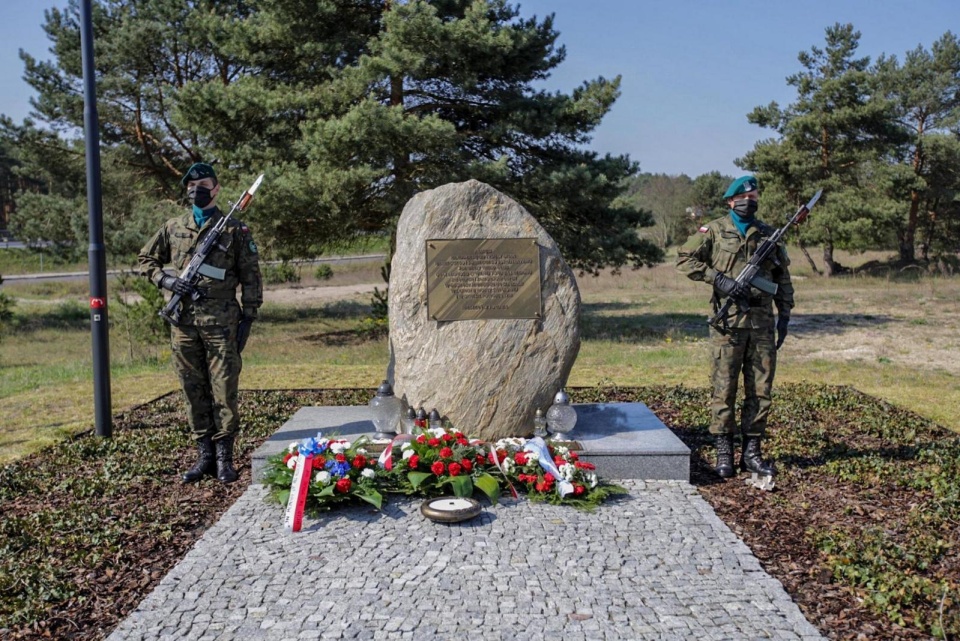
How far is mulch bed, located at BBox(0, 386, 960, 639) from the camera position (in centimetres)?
389

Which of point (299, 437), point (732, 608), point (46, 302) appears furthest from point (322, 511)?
point (46, 302)

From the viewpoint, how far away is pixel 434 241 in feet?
19.8

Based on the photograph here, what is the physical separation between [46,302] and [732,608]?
88.3 feet

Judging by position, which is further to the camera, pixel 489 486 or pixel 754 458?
pixel 754 458

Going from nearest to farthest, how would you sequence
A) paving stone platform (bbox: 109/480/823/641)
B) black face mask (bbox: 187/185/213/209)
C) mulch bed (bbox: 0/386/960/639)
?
paving stone platform (bbox: 109/480/823/641), mulch bed (bbox: 0/386/960/639), black face mask (bbox: 187/185/213/209)

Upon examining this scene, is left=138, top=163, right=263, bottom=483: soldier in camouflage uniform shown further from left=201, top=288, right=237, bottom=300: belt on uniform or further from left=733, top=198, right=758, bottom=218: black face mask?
left=733, top=198, right=758, bottom=218: black face mask

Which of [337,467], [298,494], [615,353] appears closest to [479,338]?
[337,467]

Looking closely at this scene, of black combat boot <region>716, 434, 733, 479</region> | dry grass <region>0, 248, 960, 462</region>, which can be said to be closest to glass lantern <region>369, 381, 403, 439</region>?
black combat boot <region>716, 434, 733, 479</region>

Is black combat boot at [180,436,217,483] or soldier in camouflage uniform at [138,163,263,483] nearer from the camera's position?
soldier in camouflage uniform at [138,163,263,483]

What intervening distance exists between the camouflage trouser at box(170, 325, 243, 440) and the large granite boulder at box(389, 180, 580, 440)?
48.5 inches

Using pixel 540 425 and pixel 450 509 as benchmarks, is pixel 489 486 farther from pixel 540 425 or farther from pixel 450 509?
pixel 540 425

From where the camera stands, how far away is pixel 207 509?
5398mm

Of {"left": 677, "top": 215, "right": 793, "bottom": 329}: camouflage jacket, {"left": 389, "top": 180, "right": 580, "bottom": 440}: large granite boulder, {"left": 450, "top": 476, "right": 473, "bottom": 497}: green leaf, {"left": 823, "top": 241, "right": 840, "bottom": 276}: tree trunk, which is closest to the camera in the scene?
{"left": 450, "top": 476, "right": 473, "bottom": 497}: green leaf

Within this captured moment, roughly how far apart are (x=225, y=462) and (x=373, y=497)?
1592 mm
